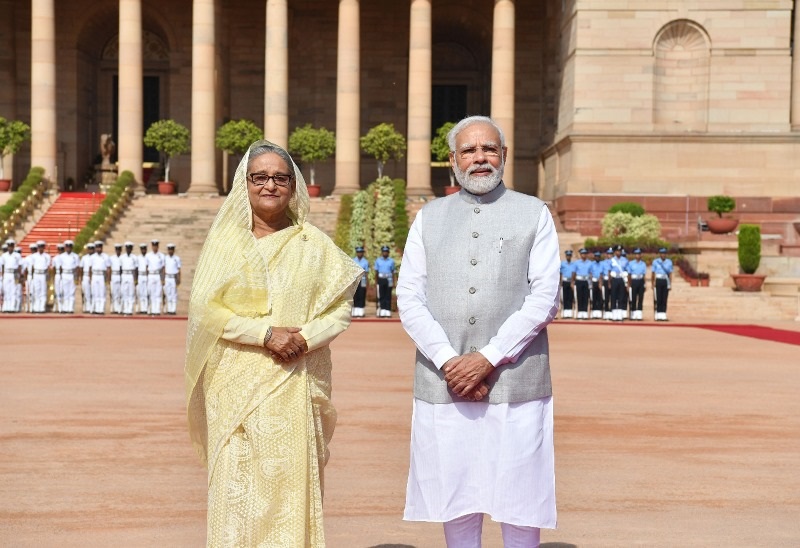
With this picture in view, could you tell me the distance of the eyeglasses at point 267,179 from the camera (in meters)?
6.26

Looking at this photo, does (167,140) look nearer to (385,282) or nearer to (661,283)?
(385,282)

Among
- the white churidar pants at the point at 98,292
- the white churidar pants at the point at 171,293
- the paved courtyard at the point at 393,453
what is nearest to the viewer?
the paved courtyard at the point at 393,453

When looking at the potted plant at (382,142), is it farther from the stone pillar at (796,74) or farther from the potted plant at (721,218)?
the stone pillar at (796,74)

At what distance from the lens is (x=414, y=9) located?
44.1 meters

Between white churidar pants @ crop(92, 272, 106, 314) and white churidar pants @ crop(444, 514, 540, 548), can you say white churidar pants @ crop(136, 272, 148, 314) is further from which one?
white churidar pants @ crop(444, 514, 540, 548)

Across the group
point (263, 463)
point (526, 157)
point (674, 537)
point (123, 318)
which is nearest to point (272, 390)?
point (263, 463)

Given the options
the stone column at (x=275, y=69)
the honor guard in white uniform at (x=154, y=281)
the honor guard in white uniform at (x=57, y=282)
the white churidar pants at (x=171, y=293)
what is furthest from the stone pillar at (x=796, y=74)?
the honor guard in white uniform at (x=57, y=282)

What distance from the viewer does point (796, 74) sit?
140 feet

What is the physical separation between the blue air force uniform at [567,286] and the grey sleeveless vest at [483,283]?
25.6 metres

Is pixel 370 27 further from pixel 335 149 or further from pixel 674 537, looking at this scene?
pixel 674 537

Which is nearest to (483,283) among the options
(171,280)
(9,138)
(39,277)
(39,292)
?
(171,280)

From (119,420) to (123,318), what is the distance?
1834 cm

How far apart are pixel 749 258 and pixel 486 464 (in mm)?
28572

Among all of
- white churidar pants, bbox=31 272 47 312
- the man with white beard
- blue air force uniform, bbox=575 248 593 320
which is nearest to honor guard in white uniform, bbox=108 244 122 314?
white churidar pants, bbox=31 272 47 312
